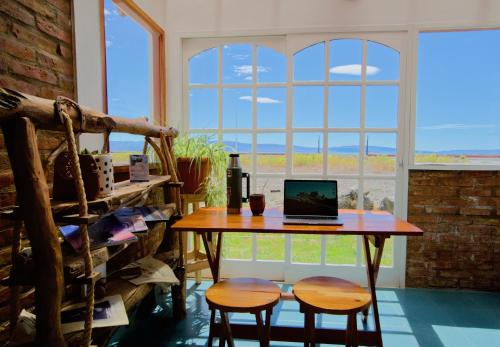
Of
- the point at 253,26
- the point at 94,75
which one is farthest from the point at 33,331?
the point at 253,26

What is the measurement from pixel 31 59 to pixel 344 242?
272cm

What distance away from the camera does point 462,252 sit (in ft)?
9.76

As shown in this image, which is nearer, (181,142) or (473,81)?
(181,142)

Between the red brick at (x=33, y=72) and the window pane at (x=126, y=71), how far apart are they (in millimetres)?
587

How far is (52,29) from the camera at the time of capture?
168cm

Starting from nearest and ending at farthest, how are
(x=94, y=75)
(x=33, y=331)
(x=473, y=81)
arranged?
(x=33, y=331)
(x=94, y=75)
(x=473, y=81)

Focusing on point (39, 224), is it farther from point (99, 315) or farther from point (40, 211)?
point (99, 315)

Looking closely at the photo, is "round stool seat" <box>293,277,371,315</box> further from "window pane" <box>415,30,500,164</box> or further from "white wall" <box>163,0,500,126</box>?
"white wall" <box>163,0,500,126</box>

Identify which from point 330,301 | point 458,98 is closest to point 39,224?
point 330,301

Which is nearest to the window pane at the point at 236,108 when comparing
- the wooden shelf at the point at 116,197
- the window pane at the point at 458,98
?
the wooden shelf at the point at 116,197

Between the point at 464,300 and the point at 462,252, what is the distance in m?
0.40

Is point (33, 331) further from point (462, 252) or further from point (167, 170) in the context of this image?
point (462, 252)

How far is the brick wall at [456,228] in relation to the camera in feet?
9.56

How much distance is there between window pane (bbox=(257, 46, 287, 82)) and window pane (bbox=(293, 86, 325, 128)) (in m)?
0.20
